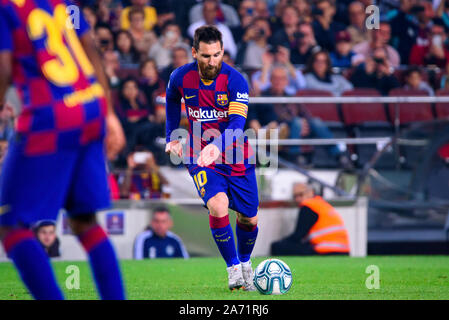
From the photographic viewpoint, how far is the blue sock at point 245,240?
6.74 metres

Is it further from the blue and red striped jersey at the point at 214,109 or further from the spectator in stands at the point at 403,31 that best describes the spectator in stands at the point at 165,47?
the blue and red striped jersey at the point at 214,109

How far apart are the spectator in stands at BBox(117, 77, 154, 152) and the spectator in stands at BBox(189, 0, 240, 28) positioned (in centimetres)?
273

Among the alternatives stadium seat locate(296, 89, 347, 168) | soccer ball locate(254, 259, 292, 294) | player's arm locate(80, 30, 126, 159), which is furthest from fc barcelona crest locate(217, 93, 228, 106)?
stadium seat locate(296, 89, 347, 168)

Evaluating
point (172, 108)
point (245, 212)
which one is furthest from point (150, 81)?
point (245, 212)

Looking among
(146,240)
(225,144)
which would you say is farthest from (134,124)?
(225,144)

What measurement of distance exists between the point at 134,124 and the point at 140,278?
4.17 metres

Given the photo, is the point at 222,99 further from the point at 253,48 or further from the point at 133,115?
the point at 253,48

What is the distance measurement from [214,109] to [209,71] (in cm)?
32

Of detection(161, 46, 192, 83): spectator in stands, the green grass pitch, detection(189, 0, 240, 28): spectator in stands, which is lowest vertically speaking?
the green grass pitch

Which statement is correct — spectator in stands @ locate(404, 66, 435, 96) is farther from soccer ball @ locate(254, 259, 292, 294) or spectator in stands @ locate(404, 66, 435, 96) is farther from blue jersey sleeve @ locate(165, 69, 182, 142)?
soccer ball @ locate(254, 259, 292, 294)

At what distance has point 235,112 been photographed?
6355 mm

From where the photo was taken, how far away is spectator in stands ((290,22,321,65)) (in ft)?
46.4

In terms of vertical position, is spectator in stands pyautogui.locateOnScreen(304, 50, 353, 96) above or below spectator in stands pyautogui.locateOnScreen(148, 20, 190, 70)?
below

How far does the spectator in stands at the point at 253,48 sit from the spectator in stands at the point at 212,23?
0.21 m
